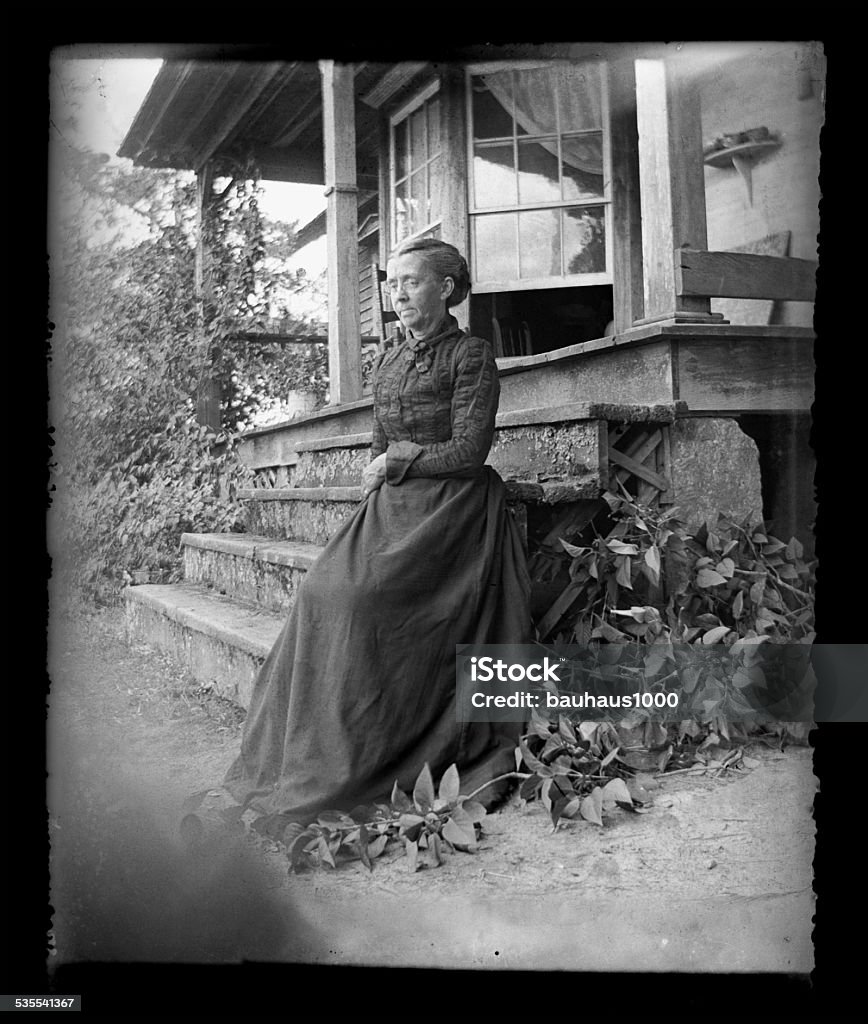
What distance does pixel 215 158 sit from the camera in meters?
4.00

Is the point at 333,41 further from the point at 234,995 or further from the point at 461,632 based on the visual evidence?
the point at 234,995

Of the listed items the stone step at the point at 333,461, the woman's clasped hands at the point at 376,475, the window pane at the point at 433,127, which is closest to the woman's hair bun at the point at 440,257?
the woman's clasped hands at the point at 376,475

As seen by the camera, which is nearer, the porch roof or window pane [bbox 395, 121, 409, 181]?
the porch roof

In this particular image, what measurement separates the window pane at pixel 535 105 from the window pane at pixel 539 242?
1.49 feet

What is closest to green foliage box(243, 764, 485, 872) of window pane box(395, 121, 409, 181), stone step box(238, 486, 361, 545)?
stone step box(238, 486, 361, 545)

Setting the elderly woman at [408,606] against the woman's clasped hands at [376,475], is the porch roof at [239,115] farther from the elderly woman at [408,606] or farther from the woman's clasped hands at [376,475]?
the woman's clasped hands at [376,475]

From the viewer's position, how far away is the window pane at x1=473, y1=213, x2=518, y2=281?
486cm

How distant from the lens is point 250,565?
3137 mm

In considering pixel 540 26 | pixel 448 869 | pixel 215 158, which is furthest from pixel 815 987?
pixel 215 158

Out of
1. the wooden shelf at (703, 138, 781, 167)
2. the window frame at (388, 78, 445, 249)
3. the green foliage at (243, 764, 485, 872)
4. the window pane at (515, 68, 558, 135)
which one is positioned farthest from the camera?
the window frame at (388, 78, 445, 249)

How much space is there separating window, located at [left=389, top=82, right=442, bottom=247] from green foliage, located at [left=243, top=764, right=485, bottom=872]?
3.85 meters

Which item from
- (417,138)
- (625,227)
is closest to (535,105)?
(625,227)

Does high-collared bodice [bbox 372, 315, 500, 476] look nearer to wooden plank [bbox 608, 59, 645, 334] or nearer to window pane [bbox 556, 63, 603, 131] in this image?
window pane [bbox 556, 63, 603, 131]

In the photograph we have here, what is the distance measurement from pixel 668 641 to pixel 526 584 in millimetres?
421
